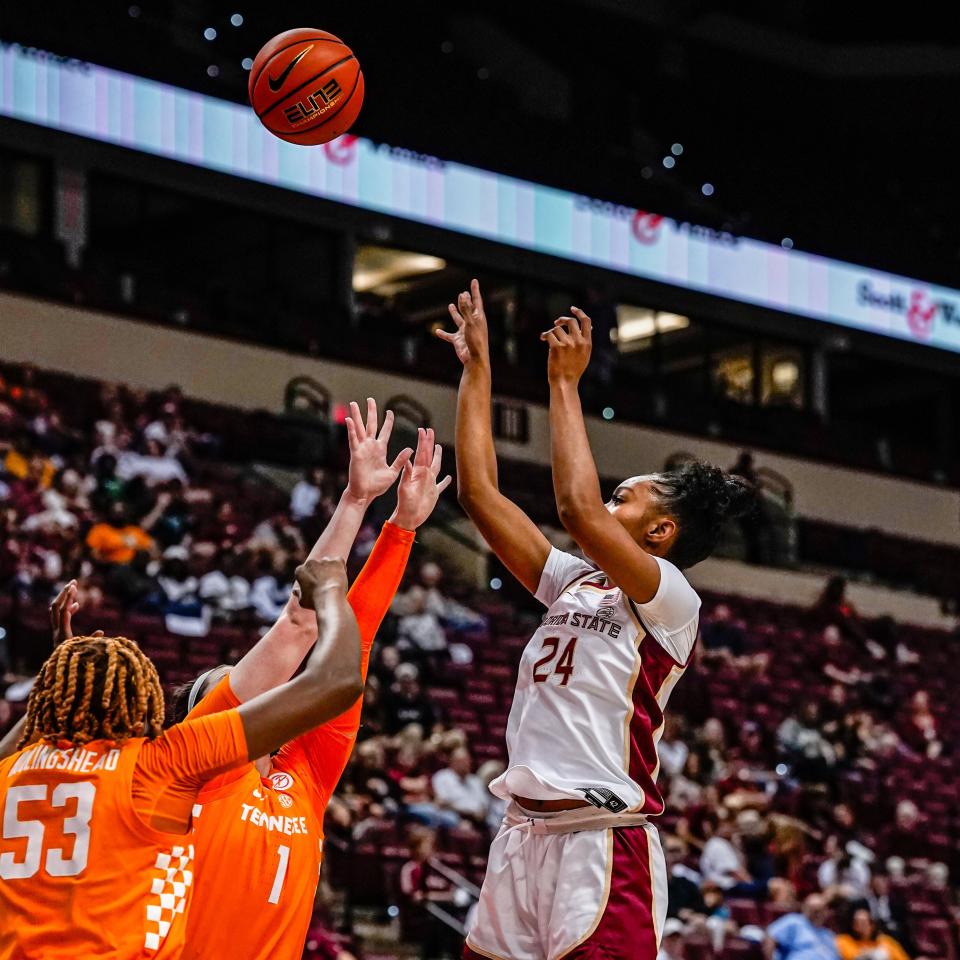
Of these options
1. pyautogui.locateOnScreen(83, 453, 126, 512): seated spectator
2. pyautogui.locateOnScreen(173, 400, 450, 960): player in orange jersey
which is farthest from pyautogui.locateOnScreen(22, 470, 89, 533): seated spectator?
pyautogui.locateOnScreen(173, 400, 450, 960): player in orange jersey

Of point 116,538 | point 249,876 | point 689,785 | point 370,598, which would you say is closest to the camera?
point 249,876

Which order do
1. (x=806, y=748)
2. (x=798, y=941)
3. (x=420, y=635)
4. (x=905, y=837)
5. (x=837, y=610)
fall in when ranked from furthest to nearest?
(x=837, y=610), (x=806, y=748), (x=905, y=837), (x=420, y=635), (x=798, y=941)

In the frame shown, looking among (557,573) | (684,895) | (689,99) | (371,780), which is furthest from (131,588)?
(689,99)

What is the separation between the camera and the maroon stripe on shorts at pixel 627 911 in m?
3.93

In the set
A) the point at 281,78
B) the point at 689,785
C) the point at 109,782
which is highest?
the point at 281,78

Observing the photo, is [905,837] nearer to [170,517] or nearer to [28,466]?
[170,517]

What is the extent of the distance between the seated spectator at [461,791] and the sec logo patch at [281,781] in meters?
7.68

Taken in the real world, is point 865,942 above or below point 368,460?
below

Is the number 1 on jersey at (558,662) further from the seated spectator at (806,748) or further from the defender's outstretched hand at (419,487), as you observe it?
the seated spectator at (806,748)

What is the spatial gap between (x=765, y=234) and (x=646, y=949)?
19856 millimetres

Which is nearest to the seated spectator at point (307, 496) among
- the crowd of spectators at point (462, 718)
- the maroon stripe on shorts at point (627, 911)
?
the crowd of spectators at point (462, 718)

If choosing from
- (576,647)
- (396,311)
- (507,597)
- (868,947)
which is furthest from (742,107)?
(576,647)

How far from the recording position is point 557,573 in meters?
A: 4.49

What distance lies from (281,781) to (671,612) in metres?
1.03
